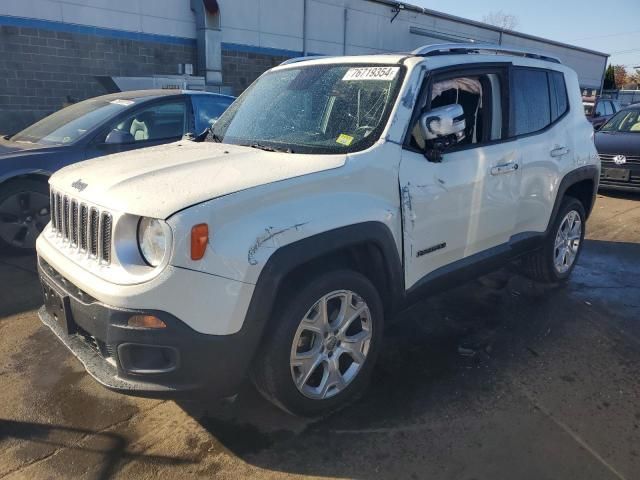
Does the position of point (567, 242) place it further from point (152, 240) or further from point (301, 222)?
point (152, 240)

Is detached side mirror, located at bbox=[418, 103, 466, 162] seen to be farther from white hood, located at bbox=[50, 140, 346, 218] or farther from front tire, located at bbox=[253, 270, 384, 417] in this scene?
front tire, located at bbox=[253, 270, 384, 417]

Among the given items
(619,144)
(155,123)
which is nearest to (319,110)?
(155,123)

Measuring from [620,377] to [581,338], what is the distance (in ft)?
1.85

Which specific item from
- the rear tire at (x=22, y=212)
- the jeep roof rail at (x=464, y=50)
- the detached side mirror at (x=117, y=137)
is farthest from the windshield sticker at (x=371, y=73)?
the rear tire at (x=22, y=212)

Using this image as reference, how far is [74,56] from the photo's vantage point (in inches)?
499

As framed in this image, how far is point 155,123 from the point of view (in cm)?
596

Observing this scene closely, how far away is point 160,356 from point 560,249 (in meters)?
3.93

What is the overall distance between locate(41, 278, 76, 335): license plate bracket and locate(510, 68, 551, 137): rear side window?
3.18 m

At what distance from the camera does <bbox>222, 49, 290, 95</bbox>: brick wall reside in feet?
53.1

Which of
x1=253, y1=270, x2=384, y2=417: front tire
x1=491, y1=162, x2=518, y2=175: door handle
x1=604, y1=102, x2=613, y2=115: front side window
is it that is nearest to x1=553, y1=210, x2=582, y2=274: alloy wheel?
x1=491, y1=162, x2=518, y2=175: door handle

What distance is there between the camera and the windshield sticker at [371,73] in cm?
330

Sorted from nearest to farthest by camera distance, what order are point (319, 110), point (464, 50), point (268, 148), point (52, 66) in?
point (268, 148) < point (319, 110) < point (464, 50) < point (52, 66)

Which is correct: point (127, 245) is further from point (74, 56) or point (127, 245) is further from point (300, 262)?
point (74, 56)

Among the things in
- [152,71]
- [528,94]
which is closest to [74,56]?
[152,71]
